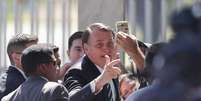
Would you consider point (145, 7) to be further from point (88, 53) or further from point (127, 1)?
point (88, 53)

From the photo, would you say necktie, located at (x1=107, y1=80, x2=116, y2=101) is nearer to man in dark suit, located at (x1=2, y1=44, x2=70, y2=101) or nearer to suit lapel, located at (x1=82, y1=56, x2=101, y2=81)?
suit lapel, located at (x1=82, y1=56, x2=101, y2=81)

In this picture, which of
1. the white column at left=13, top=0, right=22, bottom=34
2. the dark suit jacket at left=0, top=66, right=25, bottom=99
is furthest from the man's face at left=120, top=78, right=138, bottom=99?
the white column at left=13, top=0, right=22, bottom=34

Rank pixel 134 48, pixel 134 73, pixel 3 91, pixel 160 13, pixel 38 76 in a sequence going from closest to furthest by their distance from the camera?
1. pixel 134 73
2. pixel 38 76
3. pixel 134 48
4. pixel 3 91
5. pixel 160 13

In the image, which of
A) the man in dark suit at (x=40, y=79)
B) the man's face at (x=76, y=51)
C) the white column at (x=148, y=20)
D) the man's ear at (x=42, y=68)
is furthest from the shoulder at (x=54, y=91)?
the white column at (x=148, y=20)

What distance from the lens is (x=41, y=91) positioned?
11.9 ft

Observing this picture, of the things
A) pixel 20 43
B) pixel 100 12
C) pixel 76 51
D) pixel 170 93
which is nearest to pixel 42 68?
pixel 20 43

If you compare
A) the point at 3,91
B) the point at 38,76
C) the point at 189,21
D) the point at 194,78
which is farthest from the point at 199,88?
the point at 3,91

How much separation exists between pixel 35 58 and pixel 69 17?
3.19m

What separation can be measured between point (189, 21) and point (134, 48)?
2.69 metres

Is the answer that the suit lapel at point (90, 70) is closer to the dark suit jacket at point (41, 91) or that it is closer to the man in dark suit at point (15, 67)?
the dark suit jacket at point (41, 91)

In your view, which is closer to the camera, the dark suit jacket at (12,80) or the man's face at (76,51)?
the dark suit jacket at (12,80)

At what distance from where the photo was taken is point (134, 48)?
4.00m

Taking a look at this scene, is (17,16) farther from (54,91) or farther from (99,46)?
(54,91)

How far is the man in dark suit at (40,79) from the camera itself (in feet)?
11.9
